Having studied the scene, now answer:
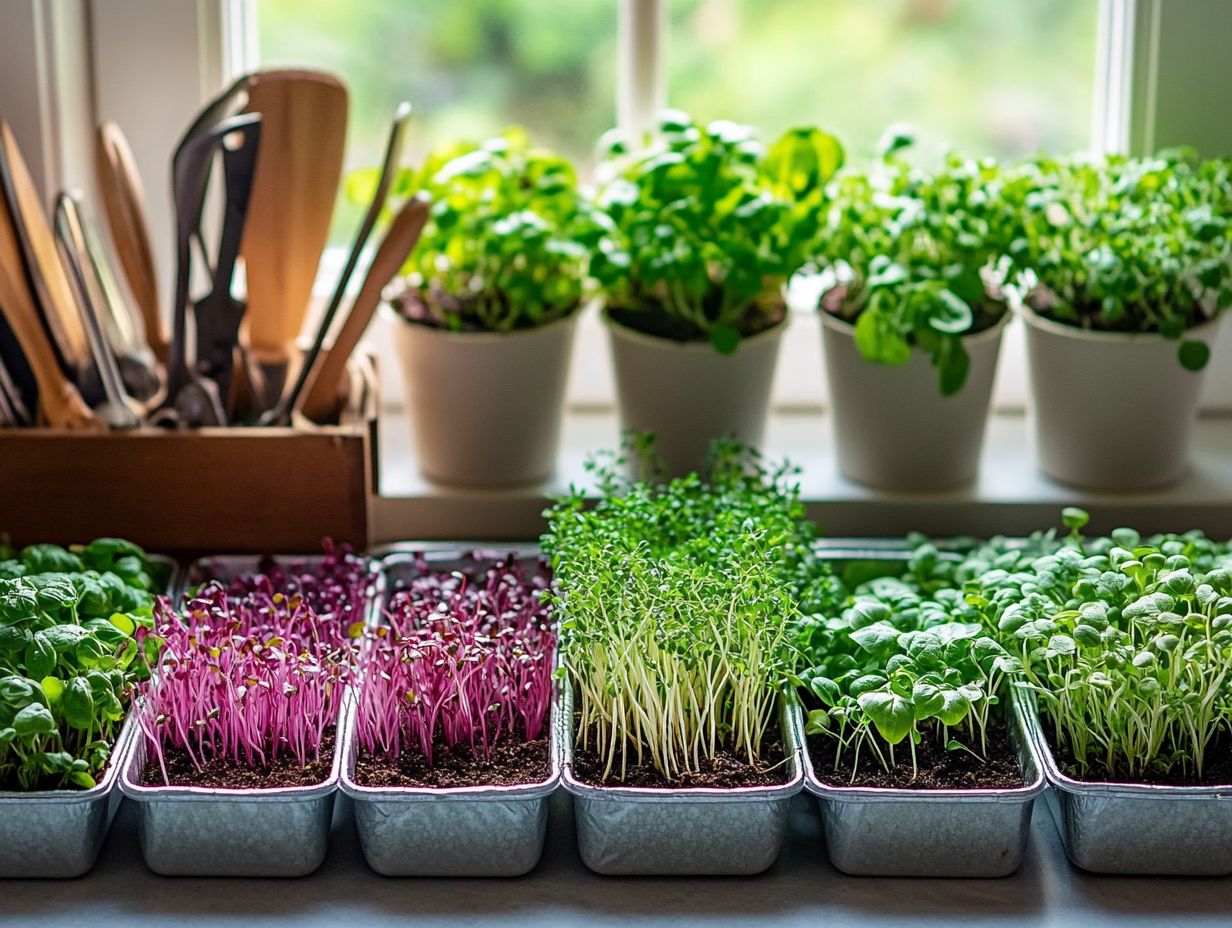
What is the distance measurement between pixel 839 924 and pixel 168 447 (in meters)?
0.73

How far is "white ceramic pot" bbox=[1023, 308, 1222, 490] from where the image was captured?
1373 millimetres

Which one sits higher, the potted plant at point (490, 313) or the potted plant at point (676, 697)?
the potted plant at point (490, 313)

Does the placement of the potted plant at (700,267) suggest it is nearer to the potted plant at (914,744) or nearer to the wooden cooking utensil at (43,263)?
the potted plant at (914,744)

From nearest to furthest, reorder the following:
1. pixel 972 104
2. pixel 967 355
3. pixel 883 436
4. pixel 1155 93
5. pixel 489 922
A: pixel 489 922 → pixel 967 355 → pixel 883 436 → pixel 1155 93 → pixel 972 104

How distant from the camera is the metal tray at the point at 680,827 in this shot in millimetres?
991

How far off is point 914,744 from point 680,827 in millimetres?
175

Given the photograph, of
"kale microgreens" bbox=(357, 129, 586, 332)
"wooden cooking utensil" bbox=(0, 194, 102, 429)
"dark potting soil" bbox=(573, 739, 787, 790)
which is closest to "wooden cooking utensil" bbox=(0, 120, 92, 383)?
"wooden cooking utensil" bbox=(0, 194, 102, 429)

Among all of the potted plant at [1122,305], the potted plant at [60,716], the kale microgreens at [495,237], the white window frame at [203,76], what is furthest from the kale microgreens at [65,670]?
the potted plant at [1122,305]

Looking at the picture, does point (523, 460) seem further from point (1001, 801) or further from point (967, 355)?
point (1001, 801)

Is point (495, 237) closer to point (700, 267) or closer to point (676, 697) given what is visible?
point (700, 267)

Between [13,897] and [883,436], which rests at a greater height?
[883,436]

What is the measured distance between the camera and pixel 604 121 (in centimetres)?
163

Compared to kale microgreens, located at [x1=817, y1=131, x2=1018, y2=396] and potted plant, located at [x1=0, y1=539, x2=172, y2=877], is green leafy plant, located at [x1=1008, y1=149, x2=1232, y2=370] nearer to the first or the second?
kale microgreens, located at [x1=817, y1=131, x2=1018, y2=396]

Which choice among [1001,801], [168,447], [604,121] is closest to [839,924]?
[1001,801]
